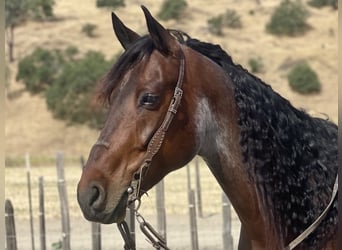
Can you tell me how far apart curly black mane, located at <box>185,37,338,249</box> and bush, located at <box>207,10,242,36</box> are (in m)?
40.2

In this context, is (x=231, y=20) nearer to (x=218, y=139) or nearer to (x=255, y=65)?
(x=255, y=65)

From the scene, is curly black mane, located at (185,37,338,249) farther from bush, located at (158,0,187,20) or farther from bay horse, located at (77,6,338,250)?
bush, located at (158,0,187,20)

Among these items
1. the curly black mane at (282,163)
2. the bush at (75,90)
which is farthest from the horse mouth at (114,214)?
the bush at (75,90)

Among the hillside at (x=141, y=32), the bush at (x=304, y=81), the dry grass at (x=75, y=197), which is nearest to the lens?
the dry grass at (x=75, y=197)

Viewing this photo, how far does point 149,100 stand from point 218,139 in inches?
12.9

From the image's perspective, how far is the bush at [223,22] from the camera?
43.4m

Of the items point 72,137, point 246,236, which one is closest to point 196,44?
point 246,236

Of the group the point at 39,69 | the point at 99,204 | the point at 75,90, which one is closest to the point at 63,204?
the point at 99,204

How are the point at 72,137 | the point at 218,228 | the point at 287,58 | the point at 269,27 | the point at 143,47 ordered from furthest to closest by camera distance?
the point at 269,27 → the point at 287,58 → the point at 72,137 → the point at 218,228 → the point at 143,47

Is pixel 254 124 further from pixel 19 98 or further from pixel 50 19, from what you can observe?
pixel 50 19

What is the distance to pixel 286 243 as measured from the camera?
10.4ft

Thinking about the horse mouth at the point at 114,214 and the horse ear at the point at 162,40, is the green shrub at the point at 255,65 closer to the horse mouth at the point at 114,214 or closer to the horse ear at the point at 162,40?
the horse ear at the point at 162,40

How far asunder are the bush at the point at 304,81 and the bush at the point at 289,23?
5.91 m

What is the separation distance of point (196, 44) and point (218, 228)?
29.1ft
